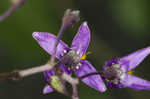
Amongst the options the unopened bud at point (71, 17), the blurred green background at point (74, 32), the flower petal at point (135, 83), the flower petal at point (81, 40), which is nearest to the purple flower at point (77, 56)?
the flower petal at point (81, 40)

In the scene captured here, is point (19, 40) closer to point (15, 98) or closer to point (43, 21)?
point (43, 21)

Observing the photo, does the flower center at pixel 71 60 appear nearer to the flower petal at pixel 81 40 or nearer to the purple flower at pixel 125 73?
the flower petal at pixel 81 40

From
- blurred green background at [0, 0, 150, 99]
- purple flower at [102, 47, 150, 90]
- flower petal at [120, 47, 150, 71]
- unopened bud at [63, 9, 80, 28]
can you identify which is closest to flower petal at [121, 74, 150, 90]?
purple flower at [102, 47, 150, 90]

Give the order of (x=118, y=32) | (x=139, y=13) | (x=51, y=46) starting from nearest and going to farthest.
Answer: (x=51, y=46)
(x=139, y=13)
(x=118, y=32)

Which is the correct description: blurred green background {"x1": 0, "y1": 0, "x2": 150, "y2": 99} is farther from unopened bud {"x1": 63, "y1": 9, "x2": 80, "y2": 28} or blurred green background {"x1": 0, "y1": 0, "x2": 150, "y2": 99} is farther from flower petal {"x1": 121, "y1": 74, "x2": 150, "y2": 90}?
unopened bud {"x1": 63, "y1": 9, "x2": 80, "y2": 28}

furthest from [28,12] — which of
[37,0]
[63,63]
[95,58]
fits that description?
[63,63]
